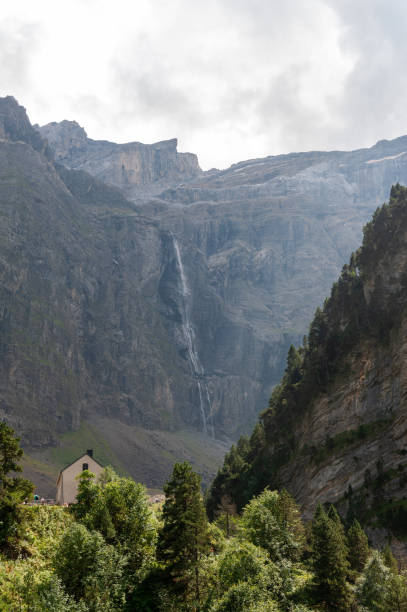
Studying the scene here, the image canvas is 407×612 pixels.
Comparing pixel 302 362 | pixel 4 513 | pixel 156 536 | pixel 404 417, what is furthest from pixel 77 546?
pixel 302 362

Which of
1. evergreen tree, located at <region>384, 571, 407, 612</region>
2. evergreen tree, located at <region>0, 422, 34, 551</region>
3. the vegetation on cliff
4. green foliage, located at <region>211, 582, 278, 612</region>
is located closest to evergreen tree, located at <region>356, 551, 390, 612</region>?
the vegetation on cliff

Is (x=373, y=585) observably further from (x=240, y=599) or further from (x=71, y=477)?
(x=71, y=477)

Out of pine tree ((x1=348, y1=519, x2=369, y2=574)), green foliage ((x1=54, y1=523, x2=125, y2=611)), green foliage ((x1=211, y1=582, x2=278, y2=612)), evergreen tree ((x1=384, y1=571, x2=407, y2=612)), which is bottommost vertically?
pine tree ((x1=348, y1=519, x2=369, y2=574))

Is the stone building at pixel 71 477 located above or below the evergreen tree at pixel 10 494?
below

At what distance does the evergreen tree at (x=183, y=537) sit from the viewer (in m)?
41.1

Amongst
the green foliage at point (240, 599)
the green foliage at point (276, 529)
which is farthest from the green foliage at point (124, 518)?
the green foliage at point (276, 529)

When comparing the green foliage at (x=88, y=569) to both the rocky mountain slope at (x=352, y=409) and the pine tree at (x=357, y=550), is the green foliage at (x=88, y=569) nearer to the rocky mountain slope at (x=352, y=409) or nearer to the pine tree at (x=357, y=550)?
the pine tree at (x=357, y=550)

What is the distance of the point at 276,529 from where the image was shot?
53.2 meters

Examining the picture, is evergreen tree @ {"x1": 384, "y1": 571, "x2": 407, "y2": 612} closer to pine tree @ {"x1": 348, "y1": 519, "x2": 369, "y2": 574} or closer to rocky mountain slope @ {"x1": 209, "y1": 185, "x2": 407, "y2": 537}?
pine tree @ {"x1": 348, "y1": 519, "x2": 369, "y2": 574}

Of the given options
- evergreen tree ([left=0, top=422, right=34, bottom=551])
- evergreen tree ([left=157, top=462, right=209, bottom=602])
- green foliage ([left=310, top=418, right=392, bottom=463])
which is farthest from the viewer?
green foliage ([left=310, top=418, right=392, bottom=463])

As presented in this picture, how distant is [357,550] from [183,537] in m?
19.8

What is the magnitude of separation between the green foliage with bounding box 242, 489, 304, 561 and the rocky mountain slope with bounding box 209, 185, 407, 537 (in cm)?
1652

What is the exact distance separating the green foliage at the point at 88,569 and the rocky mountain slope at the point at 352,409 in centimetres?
3801

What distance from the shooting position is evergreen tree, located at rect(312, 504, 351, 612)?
4288 cm
